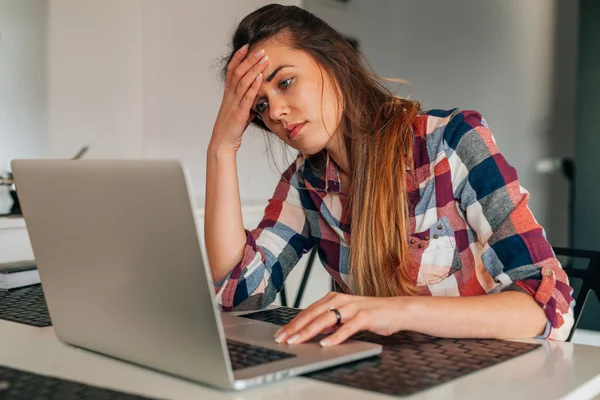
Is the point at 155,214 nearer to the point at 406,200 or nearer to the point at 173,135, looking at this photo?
the point at 406,200

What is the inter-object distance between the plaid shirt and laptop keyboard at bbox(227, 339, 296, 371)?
0.46 m

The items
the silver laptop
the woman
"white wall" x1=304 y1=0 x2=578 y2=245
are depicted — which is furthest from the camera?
"white wall" x1=304 y1=0 x2=578 y2=245

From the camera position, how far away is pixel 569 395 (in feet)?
2.55

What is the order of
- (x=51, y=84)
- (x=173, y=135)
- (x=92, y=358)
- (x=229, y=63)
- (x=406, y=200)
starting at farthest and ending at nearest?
(x=173, y=135), (x=51, y=84), (x=229, y=63), (x=406, y=200), (x=92, y=358)

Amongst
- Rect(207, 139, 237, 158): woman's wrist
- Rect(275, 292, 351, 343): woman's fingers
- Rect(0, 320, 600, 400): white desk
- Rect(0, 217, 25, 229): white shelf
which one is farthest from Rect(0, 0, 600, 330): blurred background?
Rect(275, 292, 351, 343): woman's fingers

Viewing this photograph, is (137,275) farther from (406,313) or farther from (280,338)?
(406,313)

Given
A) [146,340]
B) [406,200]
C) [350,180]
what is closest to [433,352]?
[146,340]

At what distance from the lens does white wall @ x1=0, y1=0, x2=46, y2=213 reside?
2703mm

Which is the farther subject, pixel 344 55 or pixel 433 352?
pixel 344 55

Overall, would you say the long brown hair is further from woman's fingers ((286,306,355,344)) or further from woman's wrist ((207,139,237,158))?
woman's fingers ((286,306,355,344))

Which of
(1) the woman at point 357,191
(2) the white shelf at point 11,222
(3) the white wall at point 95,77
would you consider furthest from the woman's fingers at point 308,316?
(3) the white wall at point 95,77

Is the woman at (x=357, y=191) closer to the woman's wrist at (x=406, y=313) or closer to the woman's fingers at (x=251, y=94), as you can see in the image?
the woman's fingers at (x=251, y=94)

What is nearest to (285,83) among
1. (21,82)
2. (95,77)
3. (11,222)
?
(11,222)

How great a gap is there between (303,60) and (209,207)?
1.13ft
